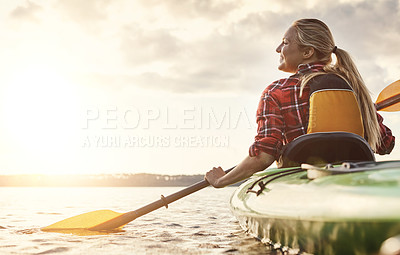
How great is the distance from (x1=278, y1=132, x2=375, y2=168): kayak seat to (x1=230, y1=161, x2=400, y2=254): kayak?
0.15 meters

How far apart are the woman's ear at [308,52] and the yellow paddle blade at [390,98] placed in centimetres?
204

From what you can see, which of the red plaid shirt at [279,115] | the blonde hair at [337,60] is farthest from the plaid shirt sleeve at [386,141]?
the red plaid shirt at [279,115]

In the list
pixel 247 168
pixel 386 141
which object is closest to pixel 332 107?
pixel 247 168

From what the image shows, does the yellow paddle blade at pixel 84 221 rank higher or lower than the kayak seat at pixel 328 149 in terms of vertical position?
lower

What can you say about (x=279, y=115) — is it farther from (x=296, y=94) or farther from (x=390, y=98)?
(x=390, y=98)

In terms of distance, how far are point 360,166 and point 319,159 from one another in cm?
54

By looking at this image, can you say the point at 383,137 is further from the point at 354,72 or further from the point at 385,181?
the point at 385,181

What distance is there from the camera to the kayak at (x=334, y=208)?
2191mm

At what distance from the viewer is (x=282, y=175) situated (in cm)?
333

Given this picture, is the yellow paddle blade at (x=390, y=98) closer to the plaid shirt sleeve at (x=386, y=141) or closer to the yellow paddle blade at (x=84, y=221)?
the plaid shirt sleeve at (x=386, y=141)

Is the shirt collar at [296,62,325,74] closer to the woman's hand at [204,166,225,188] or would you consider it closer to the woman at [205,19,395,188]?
the woman at [205,19,395,188]

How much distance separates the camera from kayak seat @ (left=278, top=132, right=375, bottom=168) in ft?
10.1

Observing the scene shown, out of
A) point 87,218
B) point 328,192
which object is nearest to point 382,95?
point 328,192

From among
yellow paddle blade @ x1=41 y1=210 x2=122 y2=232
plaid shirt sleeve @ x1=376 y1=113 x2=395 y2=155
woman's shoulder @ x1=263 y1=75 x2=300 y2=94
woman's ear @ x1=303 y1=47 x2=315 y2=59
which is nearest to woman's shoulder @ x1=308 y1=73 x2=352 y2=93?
woman's shoulder @ x1=263 y1=75 x2=300 y2=94
